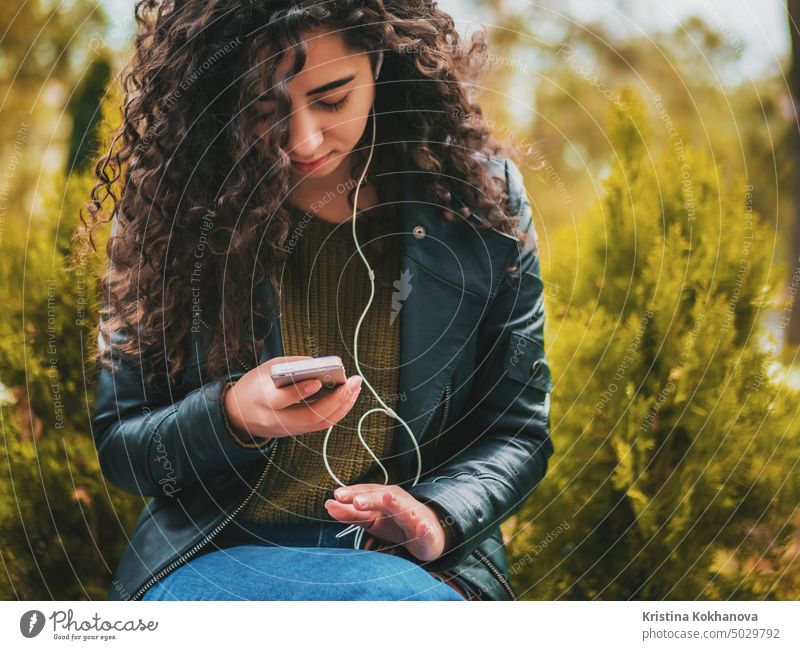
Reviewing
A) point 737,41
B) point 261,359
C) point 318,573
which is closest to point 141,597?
point 318,573

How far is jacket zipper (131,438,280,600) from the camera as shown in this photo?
3.83ft

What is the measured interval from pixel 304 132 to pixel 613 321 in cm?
61

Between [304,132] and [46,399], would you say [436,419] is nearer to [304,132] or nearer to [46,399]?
[304,132]

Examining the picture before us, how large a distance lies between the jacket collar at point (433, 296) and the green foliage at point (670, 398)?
27 cm

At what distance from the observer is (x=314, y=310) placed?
1.23 meters

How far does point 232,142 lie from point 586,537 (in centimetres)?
85

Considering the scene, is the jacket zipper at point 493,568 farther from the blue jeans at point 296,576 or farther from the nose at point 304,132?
the nose at point 304,132

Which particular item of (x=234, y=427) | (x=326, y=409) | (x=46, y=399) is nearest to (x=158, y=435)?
(x=234, y=427)

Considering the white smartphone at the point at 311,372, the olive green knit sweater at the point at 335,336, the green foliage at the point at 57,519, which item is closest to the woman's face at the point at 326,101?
the olive green knit sweater at the point at 335,336

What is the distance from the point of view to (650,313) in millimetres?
1401

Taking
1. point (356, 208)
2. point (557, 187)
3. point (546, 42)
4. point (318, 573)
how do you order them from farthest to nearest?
point (557, 187), point (546, 42), point (356, 208), point (318, 573)

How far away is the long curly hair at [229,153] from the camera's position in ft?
3.65

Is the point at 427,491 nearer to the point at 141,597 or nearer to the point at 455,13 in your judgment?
the point at 141,597

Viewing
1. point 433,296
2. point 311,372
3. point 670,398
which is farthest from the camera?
point 670,398
